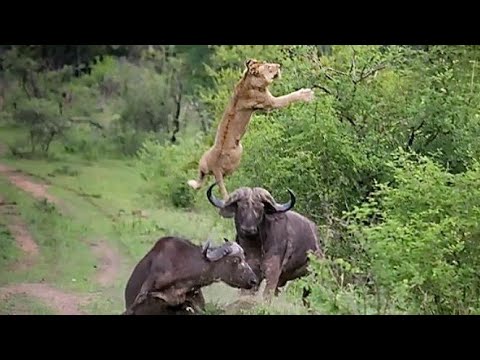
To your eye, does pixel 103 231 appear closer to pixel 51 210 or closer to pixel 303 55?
pixel 51 210

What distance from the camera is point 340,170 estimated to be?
5.34 m

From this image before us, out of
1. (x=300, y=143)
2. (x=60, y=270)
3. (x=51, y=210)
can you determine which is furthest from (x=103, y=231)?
(x=300, y=143)

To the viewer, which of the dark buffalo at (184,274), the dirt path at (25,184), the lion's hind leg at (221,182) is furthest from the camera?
the dirt path at (25,184)

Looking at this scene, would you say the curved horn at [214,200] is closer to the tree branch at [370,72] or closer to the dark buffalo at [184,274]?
the dark buffalo at [184,274]

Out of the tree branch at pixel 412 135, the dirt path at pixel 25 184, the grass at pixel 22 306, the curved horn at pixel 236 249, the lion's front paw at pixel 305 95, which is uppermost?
the lion's front paw at pixel 305 95

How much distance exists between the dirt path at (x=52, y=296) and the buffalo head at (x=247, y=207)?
888 mm

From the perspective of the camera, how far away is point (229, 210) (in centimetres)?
448

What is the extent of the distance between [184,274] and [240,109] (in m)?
0.91

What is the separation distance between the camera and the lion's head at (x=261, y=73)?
4.57 metres

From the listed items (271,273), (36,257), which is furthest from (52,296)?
(271,273)

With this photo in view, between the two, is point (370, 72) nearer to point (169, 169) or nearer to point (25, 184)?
point (169, 169)

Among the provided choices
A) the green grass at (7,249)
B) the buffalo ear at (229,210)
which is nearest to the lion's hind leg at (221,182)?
the buffalo ear at (229,210)

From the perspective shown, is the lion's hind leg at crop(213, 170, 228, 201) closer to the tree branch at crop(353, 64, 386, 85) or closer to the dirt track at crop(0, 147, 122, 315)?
the dirt track at crop(0, 147, 122, 315)
